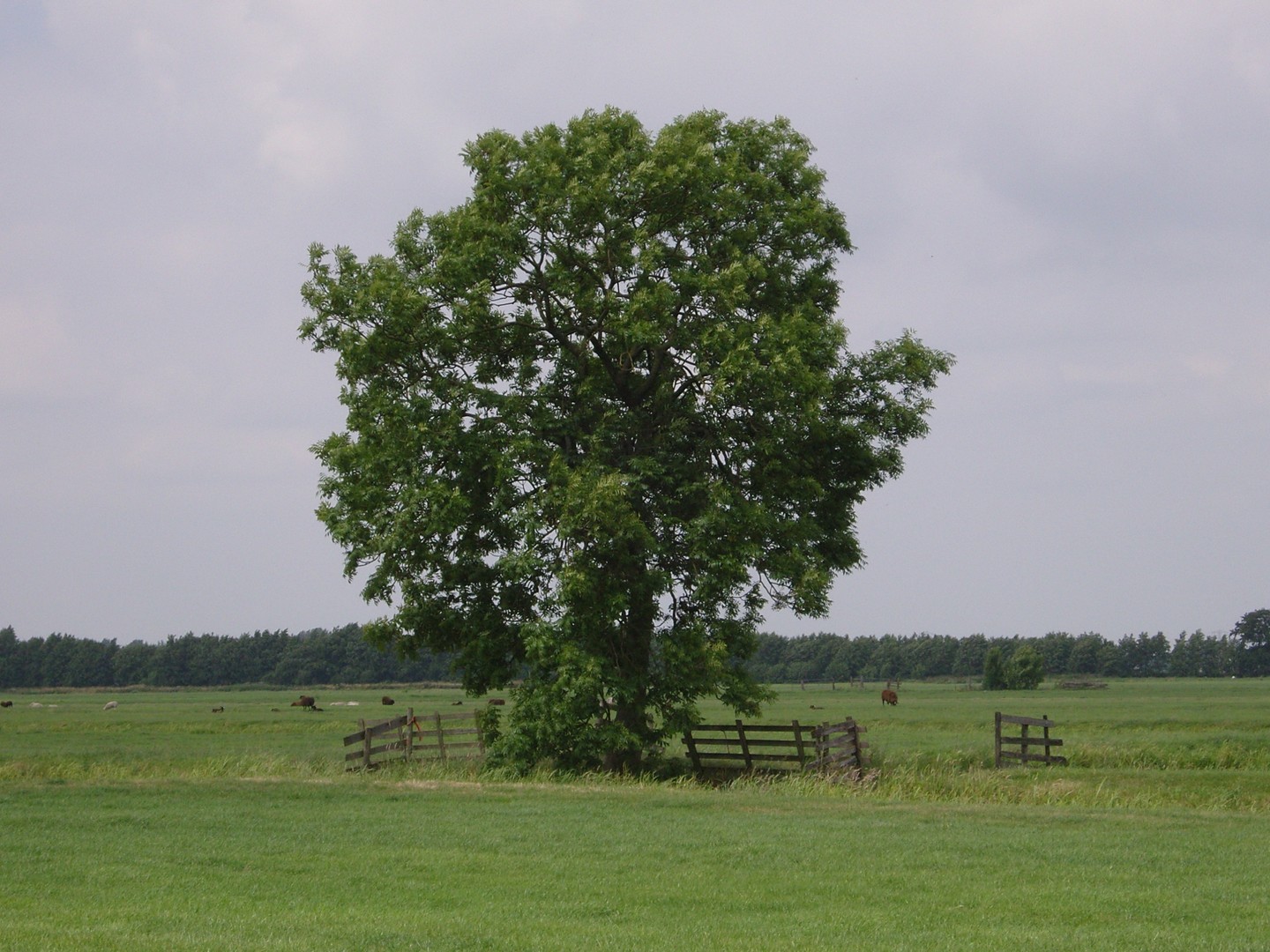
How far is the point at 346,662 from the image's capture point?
177 meters

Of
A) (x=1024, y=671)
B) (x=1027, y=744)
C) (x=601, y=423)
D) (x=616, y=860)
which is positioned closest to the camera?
(x=616, y=860)

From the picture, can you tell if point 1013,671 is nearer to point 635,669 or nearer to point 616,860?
point 635,669

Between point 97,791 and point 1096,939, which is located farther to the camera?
point 97,791

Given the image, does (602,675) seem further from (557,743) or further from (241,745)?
(241,745)

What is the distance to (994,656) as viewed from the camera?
115625 mm

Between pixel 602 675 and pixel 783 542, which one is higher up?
pixel 783 542

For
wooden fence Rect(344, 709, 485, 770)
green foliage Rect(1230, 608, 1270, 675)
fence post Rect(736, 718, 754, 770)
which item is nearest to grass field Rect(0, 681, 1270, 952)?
wooden fence Rect(344, 709, 485, 770)

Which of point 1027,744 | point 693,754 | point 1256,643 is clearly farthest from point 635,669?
point 1256,643

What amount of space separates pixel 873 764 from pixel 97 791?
18071 millimetres

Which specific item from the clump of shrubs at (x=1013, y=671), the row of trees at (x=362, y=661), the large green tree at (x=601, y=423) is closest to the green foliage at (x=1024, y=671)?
the clump of shrubs at (x=1013, y=671)

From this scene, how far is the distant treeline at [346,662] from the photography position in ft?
575

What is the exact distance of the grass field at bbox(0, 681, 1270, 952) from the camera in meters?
11.1

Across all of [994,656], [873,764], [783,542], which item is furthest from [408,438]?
[994,656]

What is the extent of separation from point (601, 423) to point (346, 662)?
6224 inches
